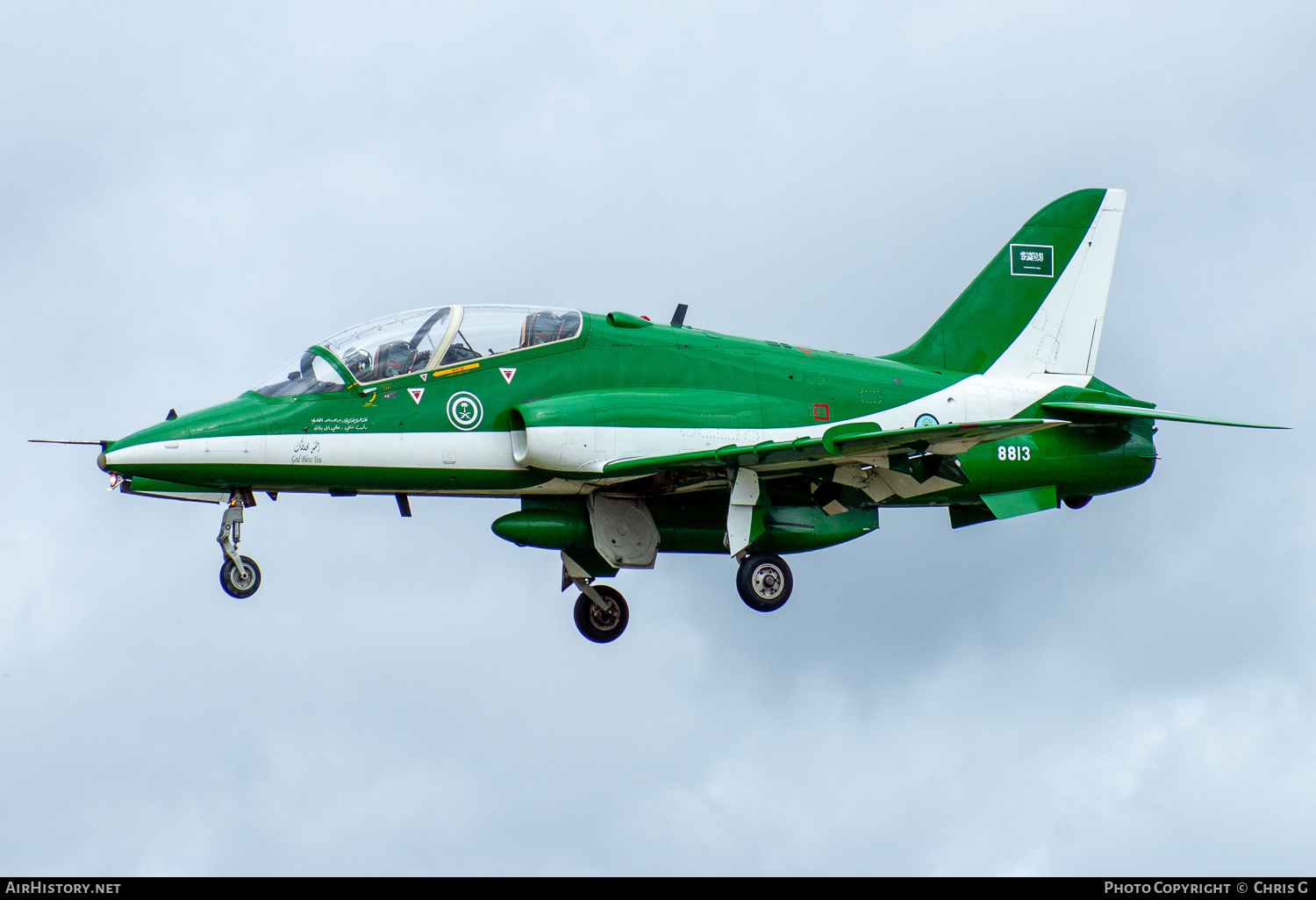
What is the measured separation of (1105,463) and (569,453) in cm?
786

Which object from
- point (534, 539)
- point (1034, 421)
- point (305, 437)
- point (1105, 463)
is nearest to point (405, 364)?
point (305, 437)

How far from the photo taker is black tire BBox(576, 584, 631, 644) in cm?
2323

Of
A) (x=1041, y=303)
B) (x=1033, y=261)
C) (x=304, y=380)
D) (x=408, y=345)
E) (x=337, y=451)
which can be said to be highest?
(x=1033, y=261)

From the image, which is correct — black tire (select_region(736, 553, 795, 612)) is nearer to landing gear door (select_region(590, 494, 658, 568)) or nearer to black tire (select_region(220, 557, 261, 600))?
landing gear door (select_region(590, 494, 658, 568))

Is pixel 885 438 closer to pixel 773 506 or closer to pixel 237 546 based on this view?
pixel 773 506

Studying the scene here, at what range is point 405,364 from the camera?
66.5ft

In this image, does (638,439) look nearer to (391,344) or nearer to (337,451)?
(391,344)

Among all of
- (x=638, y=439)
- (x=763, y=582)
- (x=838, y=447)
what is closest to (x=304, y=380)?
(x=638, y=439)

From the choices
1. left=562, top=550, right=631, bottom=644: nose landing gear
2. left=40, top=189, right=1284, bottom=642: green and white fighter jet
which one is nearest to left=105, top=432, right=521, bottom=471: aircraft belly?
left=40, top=189, right=1284, bottom=642: green and white fighter jet

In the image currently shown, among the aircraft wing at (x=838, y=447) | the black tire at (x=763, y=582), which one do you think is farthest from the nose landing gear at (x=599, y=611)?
the aircraft wing at (x=838, y=447)

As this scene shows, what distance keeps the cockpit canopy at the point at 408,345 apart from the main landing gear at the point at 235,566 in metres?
1.64

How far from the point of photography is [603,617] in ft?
76.3

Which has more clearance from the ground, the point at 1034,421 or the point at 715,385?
the point at 715,385

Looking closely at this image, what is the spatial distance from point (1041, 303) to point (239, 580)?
12.2 metres
